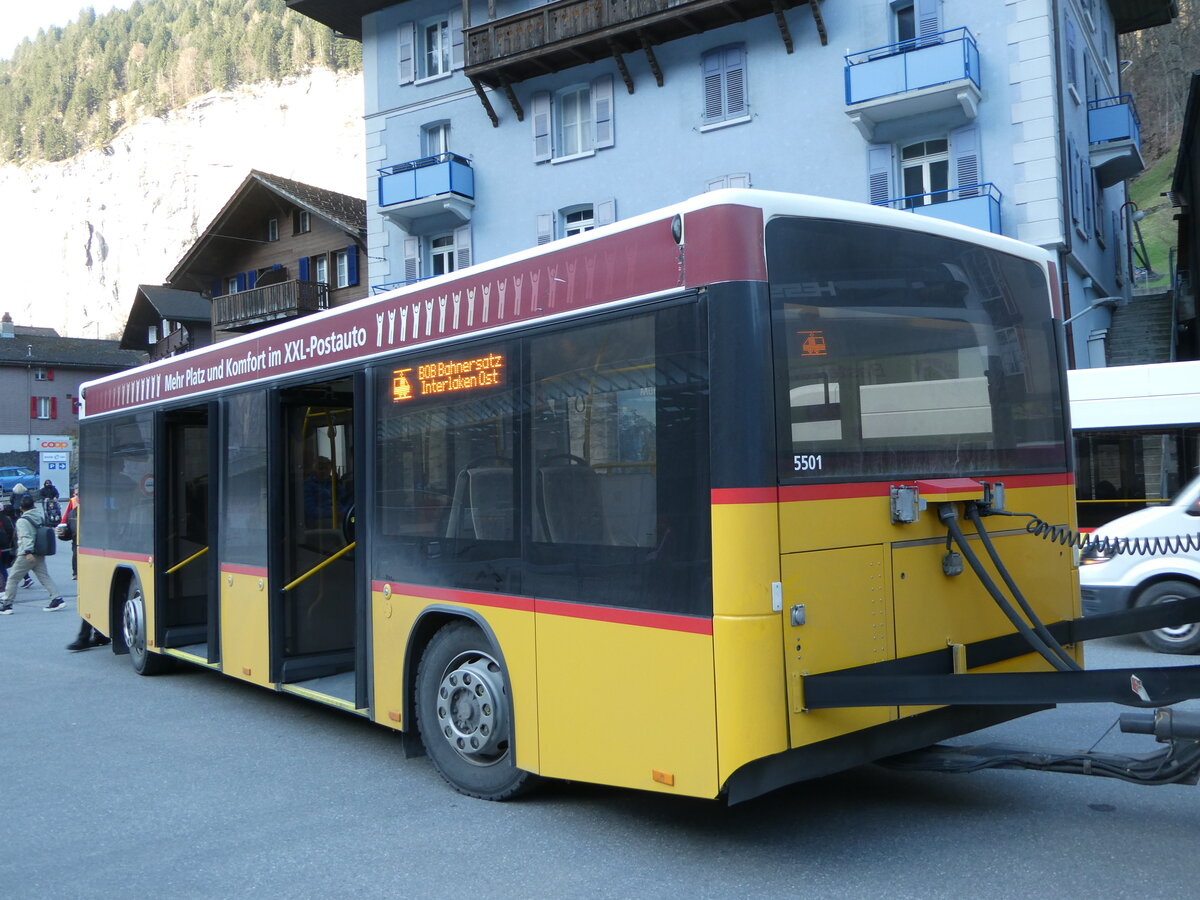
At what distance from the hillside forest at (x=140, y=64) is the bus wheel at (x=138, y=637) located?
107 metres

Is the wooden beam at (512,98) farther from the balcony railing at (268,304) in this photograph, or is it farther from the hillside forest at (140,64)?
the hillside forest at (140,64)

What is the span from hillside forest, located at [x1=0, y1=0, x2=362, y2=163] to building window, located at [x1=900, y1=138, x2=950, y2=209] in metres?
96.3

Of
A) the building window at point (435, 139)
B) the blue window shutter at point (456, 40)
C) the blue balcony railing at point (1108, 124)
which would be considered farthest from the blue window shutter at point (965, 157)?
the building window at point (435, 139)

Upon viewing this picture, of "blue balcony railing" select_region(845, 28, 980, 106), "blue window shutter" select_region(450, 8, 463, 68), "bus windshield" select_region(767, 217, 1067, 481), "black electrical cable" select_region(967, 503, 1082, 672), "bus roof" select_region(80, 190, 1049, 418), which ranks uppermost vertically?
"blue window shutter" select_region(450, 8, 463, 68)

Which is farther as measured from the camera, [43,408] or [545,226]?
[43,408]

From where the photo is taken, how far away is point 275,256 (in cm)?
4097

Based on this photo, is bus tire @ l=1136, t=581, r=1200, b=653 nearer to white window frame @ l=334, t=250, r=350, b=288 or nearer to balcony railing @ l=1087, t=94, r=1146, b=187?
balcony railing @ l=1087, t=94, r=1146, b=187

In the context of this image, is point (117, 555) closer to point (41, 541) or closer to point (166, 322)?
point (41, 541)

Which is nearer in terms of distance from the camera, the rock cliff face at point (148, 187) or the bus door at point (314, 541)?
the bus door at point (314, 541)

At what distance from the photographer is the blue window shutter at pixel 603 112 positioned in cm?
2564

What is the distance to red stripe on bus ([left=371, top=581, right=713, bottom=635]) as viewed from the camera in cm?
456

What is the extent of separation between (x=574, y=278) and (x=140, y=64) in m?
138

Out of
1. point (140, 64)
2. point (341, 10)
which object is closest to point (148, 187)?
point (140, 64)

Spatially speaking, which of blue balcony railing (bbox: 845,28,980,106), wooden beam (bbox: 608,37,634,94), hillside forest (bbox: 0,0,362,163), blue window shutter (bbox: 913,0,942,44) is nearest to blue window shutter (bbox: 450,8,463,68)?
wooden beam (bbox: 608,37,634,94)
